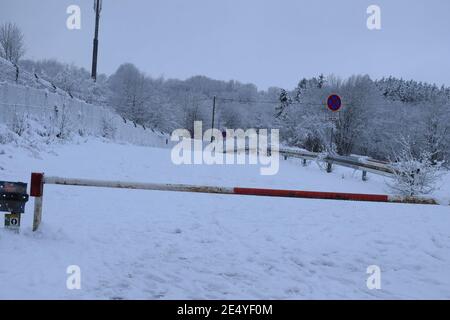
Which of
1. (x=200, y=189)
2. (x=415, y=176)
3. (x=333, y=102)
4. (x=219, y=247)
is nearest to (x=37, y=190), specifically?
(x=200, y=189)

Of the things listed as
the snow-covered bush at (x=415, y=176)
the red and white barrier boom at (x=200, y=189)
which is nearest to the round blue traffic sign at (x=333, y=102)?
the snow-covered bush at (x=415, y=176)

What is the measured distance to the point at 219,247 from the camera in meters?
5.79

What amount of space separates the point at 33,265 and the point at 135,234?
1857 mm

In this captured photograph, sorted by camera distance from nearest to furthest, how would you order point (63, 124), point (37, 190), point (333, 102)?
point (37, 190) < point (333, 102) < point (63, 124)

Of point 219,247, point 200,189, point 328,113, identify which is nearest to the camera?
point 200,189

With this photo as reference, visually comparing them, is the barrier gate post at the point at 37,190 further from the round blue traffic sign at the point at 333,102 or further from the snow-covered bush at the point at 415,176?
the round blue traffic sign at the point at 333,102

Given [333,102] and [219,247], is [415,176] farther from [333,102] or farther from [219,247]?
[219,247]

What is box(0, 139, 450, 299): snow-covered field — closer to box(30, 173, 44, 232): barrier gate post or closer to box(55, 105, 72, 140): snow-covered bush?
box(30, 173, 44, 232): barrier gate post

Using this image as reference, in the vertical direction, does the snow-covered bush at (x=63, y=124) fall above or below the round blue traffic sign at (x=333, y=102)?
below

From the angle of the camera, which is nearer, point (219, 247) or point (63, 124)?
point (219, 247)

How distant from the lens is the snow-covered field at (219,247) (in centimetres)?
428

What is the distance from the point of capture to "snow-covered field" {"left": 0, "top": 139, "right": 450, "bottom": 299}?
169 inches

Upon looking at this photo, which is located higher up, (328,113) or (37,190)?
(328,113)

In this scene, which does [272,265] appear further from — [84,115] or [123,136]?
[123,136]
